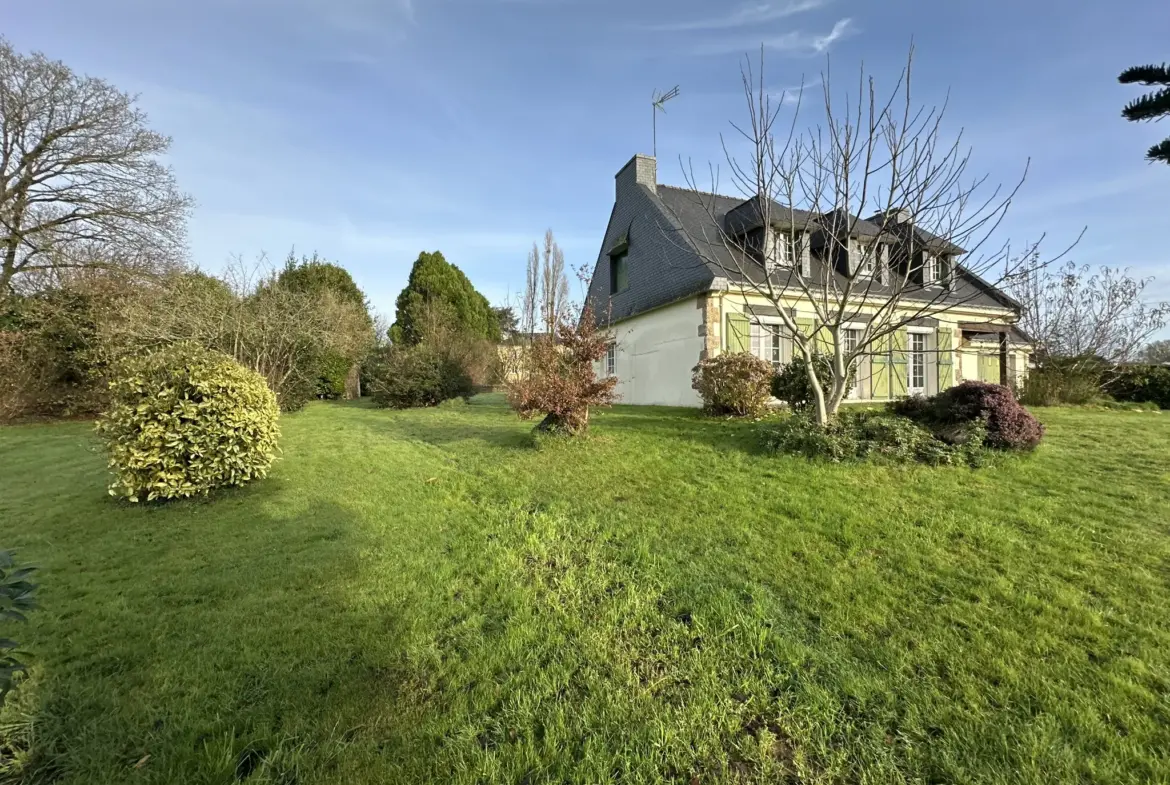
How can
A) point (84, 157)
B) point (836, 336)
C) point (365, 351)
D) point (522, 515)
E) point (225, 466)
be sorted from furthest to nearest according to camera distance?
Result: 1. point (365, 351)
2. point (84, 157)
3. point (836, 336)
4. point (225, 466)
5. point (522, 515)

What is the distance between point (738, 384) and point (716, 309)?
2.72 m

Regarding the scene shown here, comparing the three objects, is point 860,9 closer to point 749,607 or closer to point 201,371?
point 749,607

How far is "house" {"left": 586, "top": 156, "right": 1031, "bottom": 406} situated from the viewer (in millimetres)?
11469

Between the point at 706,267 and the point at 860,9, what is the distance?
5.42 m

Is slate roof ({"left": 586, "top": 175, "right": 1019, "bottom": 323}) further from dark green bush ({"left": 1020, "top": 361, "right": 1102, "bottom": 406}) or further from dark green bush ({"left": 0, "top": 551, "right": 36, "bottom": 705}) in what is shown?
dark green bush ({"left": 0, "top": 551, "right": 36, "bottom": 705})

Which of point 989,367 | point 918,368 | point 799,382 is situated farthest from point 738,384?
point 989,367

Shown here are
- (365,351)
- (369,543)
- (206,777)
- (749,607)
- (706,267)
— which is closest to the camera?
(206,777)

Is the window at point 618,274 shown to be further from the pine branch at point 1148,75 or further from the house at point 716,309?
the pine branch at point 1148,75

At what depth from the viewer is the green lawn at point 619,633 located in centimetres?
196

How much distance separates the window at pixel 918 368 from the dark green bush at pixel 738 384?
7.78m

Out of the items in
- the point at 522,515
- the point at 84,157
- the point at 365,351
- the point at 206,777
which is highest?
the point at 84,157

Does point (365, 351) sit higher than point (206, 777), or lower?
higher

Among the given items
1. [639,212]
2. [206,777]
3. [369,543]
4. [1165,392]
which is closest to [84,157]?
[639,212]

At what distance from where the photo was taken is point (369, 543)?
4.18m
